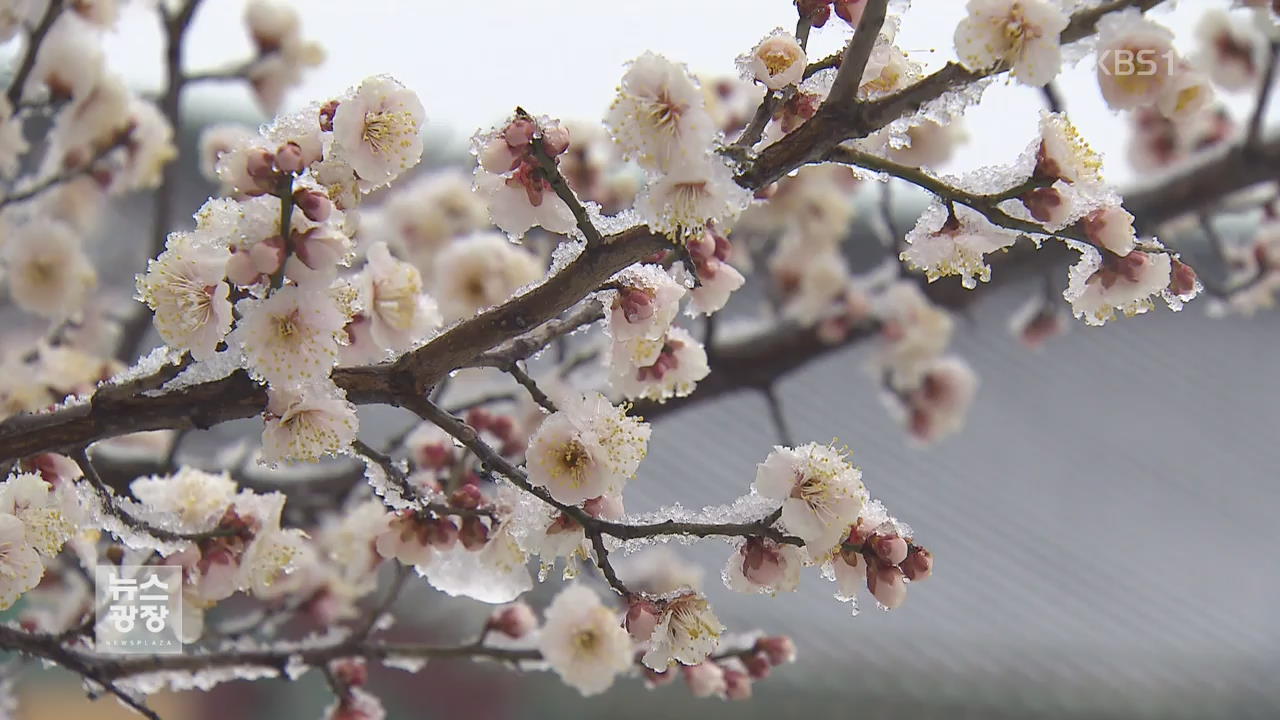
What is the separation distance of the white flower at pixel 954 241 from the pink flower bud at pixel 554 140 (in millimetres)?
247

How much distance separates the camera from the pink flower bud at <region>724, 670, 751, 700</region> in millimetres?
1155

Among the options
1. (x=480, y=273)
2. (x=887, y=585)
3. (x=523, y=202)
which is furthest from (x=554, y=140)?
(x=480, y=273)

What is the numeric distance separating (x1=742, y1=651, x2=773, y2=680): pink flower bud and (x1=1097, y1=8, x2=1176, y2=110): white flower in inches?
25.3

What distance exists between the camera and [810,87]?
80 cm

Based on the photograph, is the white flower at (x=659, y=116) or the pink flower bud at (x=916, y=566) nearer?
the white flower at (x=659, y=116)

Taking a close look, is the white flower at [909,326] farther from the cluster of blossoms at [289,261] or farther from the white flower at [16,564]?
the white flower at [16,564]

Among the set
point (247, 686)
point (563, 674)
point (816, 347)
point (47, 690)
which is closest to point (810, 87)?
point (563, 674)

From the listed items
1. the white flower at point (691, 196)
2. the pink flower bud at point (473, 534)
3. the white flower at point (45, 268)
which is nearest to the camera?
the white flower at point (691, 196)

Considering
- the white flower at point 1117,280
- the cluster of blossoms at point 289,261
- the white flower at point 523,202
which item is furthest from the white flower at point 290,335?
the white flower at point 1117,280

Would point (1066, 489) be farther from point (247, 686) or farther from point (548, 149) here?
point (548, 149)

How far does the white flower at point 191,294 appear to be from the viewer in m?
0.75

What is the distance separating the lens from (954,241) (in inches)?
30.6

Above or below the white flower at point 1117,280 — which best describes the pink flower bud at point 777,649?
below

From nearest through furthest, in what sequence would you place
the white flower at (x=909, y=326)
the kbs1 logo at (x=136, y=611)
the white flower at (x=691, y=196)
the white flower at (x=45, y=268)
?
the white flower at (x=691, y=196) < the kbs1 logo at (x=136, y=611) < the white flower at (x=45, y=268) < the white flower at (x=909, y=326)
